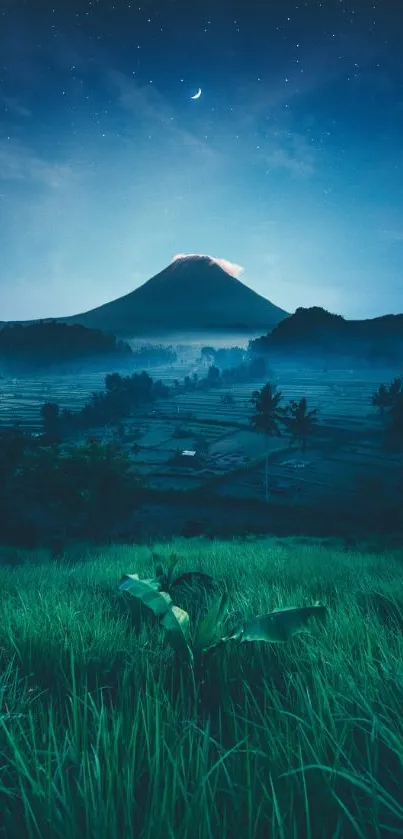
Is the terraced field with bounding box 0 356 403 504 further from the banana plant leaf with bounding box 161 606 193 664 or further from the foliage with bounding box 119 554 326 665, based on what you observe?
the banana plant leaf with bounding box 161 606 193 664

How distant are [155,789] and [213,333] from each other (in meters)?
202

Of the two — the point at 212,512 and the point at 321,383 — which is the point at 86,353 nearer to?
the point at 321,383

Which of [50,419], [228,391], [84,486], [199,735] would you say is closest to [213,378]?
[228,391]

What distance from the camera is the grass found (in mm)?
852

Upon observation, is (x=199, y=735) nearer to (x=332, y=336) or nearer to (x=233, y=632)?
(x=233, y=632)

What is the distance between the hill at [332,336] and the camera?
16812cm

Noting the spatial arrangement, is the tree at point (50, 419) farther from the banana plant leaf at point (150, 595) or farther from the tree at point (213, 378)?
the tree at point (213, 378)

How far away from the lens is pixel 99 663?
1.64m

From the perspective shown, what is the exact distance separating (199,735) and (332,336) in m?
203

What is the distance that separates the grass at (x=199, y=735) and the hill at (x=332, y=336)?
18524cm

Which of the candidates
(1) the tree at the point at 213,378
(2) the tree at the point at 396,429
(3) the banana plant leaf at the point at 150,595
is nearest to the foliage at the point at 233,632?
(3) the banana plant leaf at the point at 150,595

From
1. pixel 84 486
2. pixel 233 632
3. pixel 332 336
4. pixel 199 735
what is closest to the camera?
pixel 199 735

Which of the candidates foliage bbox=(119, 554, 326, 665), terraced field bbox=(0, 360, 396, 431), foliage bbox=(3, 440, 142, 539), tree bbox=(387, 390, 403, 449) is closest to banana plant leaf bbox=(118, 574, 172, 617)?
foliage bbox=(119, 554, 326, 665)

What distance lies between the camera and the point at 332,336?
189m
